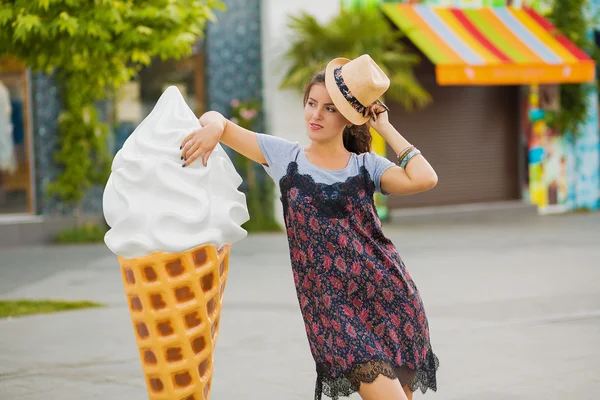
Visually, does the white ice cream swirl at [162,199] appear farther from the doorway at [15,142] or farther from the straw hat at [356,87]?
the doorway at [15,142]

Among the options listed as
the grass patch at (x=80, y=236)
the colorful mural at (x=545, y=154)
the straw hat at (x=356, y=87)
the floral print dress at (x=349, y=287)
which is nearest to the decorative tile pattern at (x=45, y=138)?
the grass patch at (x=80, y=236)

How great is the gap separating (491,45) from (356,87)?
1218 centimetres

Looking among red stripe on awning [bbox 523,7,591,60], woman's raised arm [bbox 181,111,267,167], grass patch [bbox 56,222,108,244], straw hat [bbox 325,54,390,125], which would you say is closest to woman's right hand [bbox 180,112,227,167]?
woman's raised arm [bbox 181,111,267,167]

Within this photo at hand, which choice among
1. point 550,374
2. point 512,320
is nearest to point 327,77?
point 550,374

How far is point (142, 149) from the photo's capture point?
335 cm

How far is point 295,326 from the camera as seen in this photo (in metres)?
7.39

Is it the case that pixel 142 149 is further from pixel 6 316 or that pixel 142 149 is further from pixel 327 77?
pixel 6 316

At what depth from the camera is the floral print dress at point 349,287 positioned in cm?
355

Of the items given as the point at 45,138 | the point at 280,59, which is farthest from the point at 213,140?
the point at 280,59

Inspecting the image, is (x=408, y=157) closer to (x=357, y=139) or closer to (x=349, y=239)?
(x=357, y=139)

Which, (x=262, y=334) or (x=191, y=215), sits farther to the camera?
(x=262, y=334)

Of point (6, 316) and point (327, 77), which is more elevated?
point (327, 77)

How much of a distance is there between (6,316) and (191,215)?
5113 millimetres

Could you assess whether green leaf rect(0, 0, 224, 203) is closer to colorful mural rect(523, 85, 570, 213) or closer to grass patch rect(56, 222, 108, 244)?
grass patch rect(56, 222, 108, 244)
